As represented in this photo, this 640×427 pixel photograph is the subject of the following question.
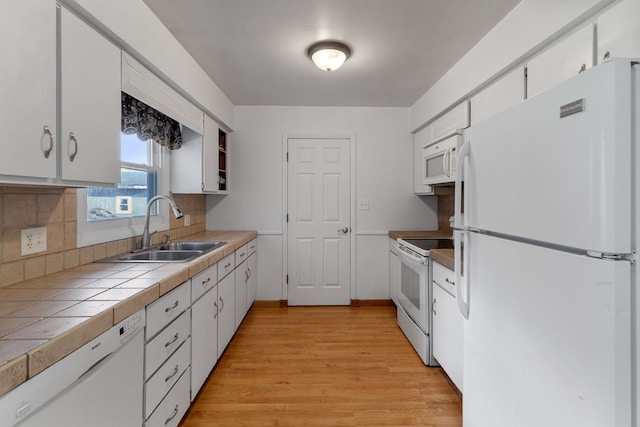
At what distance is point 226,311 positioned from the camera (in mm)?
2420

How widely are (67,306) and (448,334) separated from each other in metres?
2.05

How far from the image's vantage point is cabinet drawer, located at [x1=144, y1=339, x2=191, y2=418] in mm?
1303

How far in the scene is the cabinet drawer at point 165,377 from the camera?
4.27ft

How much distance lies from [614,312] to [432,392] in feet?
5.11

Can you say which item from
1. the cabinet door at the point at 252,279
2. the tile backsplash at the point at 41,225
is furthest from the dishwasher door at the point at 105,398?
the cabinet door at the point at 252,279

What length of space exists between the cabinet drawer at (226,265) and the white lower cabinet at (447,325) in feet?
5.25

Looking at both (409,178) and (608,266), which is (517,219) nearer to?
(608,266)

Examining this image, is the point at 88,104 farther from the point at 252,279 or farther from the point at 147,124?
the point at 252,279

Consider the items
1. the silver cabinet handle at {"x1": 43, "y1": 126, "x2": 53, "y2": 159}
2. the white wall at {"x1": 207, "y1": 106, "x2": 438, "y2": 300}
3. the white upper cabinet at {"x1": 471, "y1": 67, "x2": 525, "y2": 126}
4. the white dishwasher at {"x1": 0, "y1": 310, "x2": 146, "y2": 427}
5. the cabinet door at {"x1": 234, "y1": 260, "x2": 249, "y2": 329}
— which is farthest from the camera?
the white wall at {"x1": 207, "y1": 106, "x2": 438, "y2": 300}

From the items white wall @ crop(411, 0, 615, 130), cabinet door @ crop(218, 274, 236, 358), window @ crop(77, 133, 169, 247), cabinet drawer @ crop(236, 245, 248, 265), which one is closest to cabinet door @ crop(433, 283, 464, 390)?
white wall @ crop(411, 0, 615, 130)

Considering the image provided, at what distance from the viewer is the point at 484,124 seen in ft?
4.15

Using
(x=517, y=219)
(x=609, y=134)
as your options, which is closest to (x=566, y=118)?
(x=609, y=134)

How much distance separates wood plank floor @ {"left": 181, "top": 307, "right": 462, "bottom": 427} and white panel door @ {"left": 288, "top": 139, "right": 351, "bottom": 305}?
627 millimetres

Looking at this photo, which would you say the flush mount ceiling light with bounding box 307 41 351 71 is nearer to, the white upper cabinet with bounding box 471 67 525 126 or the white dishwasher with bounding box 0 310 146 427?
the white upper cabinet with bounding box 471 67 525 126
